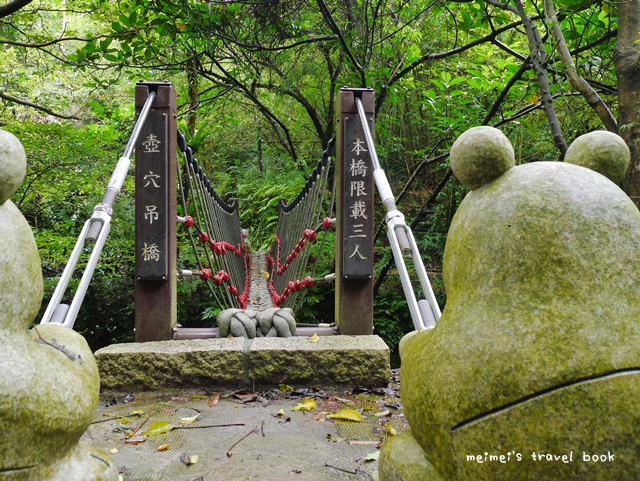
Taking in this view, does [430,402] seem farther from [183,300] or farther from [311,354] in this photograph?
[183,300]

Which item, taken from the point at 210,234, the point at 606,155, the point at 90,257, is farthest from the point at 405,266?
the point at 210,234

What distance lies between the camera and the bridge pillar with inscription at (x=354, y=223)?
2795 millimetres

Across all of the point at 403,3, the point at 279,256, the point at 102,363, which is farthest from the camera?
the point at 279,256

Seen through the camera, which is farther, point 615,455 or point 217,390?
point 217,390

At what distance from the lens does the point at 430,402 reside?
0.90m

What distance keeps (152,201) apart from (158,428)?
4.08ft

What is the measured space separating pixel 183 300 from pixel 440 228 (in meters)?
2.93

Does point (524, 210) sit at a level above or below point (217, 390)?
above

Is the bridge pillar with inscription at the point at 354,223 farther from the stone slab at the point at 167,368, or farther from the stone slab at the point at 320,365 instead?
the stone slab at the point at 167,368

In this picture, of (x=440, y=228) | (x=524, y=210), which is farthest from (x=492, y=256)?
(x=440, y=228)

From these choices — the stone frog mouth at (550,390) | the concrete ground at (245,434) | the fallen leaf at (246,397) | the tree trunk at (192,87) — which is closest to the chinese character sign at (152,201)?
the concrete ground at (245,434)

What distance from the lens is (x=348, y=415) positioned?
1.98m

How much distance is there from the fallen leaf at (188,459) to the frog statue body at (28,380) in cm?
57

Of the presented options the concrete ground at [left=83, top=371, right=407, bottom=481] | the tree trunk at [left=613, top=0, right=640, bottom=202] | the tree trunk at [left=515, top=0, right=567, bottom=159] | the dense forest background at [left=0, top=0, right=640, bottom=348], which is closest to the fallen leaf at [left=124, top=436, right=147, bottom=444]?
the concrete ground at [left=83, top=371, right=407, bottom=481]
